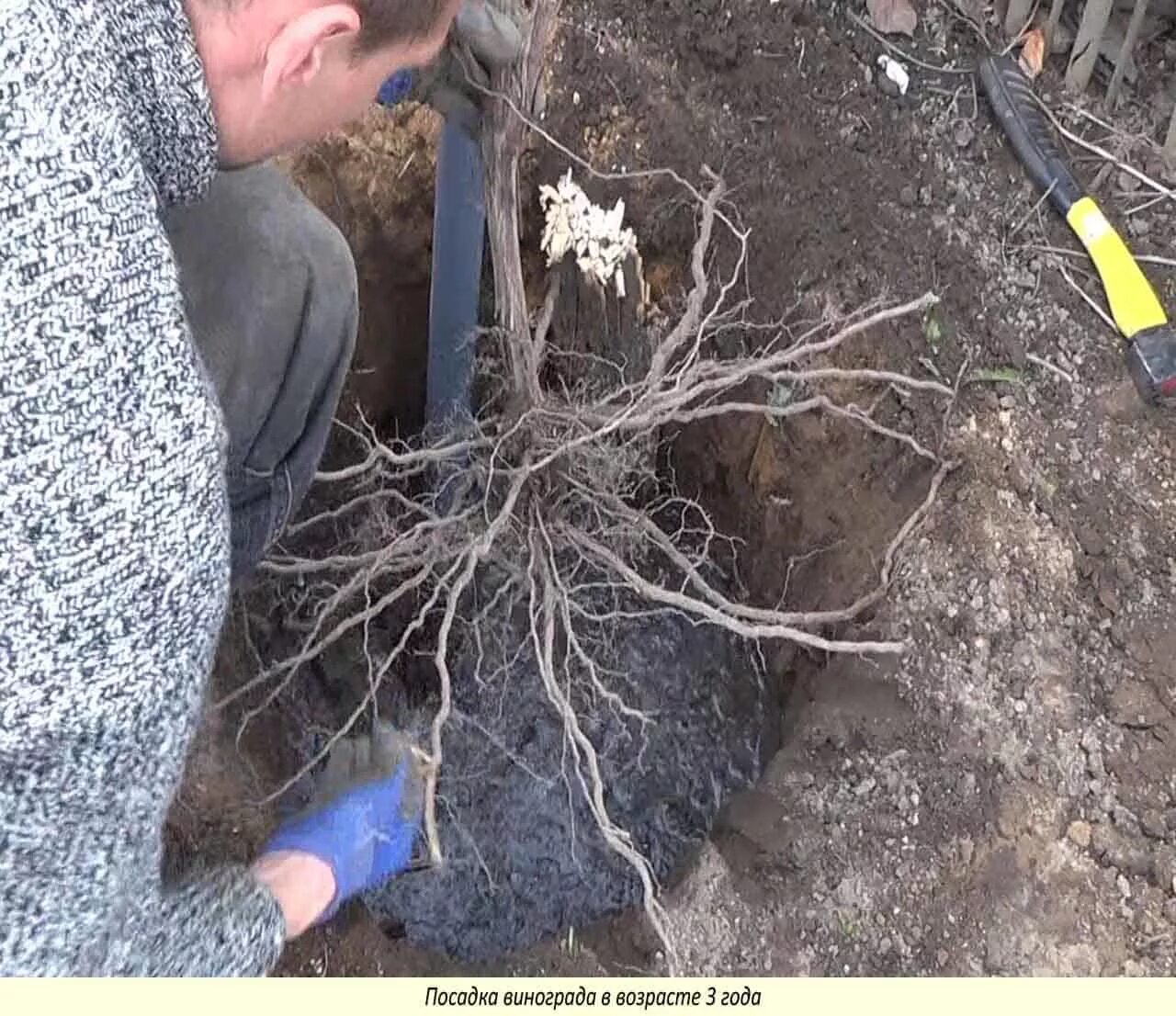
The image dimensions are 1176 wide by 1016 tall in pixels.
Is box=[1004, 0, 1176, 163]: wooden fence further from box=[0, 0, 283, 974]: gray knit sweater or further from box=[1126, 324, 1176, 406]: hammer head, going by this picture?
box=[0, 0, 283, 974]: gray knit sweater

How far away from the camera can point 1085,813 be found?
124cm

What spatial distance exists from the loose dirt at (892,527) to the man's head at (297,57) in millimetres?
712

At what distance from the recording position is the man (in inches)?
27.7

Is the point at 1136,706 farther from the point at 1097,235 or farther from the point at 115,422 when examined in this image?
the point at 115,422

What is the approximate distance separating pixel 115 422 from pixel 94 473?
3cm

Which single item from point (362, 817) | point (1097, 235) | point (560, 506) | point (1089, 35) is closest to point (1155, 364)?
point (1097, 235)

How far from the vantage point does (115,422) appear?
2.38 ft

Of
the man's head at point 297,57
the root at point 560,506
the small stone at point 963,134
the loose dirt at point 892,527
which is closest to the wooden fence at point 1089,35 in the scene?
the loose dirt at point 892,527

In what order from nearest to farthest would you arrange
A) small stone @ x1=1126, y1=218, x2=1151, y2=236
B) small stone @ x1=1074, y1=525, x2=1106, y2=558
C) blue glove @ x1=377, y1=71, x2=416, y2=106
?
blue glove @ x1=377, y1=71, x2=416, y2=106 → small stone @ x1=1074, y1=525, x2=1106, y2=558 → small stone @ x1=1126, y1=218, x2=1151, y2=236

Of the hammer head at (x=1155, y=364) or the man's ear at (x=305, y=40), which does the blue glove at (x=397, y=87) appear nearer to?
the man's ear at (x=305, y=40)

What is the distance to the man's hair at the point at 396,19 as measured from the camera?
0.80 meters

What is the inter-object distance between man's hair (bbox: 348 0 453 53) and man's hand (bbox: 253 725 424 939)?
742mm

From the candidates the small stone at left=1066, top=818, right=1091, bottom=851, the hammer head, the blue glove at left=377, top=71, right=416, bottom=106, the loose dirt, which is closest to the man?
the blue glove at left=377, top=71, right=416, bottom=106
